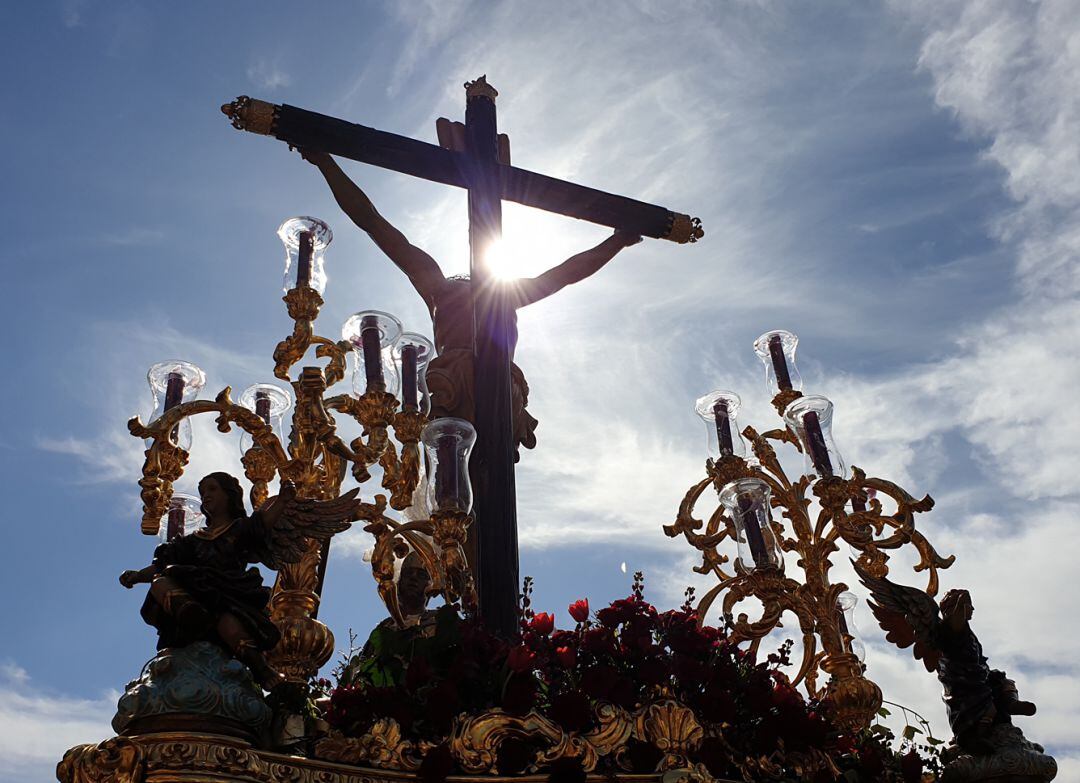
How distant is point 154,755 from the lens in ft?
13.0

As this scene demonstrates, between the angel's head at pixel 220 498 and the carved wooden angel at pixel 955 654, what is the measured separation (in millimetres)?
3773

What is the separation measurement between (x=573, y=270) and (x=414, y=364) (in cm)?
292

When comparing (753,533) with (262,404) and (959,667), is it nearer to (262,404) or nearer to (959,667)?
(959,667)

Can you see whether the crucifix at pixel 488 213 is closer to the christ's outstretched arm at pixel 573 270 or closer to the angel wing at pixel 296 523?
the christ's outstretched arm at pixel 573 270

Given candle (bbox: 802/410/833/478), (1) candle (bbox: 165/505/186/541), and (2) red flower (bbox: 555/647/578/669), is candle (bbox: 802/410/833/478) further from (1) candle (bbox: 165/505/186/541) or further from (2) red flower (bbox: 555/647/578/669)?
(1) candle (bbox: 165/505/186/541)

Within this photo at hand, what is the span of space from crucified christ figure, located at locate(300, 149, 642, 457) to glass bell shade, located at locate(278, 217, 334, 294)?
1.47 meters

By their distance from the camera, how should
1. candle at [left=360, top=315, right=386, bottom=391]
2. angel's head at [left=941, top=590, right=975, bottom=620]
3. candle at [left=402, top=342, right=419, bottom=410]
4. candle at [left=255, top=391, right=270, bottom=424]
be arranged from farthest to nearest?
candle at [left=255, top=391, right=270, bottom=424] → candle at [left=402, top=342, right=419, bottom=410] → candle at [left=360, top=315, right=386, bottom=391] → angel's head at [left=941, top=590, right=975, bottom=620]

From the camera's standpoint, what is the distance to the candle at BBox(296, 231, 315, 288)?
729cm

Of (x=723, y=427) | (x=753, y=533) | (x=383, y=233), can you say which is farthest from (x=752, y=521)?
(x=383, y=233)

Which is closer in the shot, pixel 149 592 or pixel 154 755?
pixel 154 755

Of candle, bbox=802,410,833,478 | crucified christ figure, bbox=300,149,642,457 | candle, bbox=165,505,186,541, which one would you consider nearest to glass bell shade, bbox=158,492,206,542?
candle, bbox=165,505,186,541

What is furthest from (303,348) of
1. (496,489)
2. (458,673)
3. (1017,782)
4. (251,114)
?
(1017,782)

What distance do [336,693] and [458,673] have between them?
57 centimetres

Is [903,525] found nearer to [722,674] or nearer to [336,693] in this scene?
[722,674]
